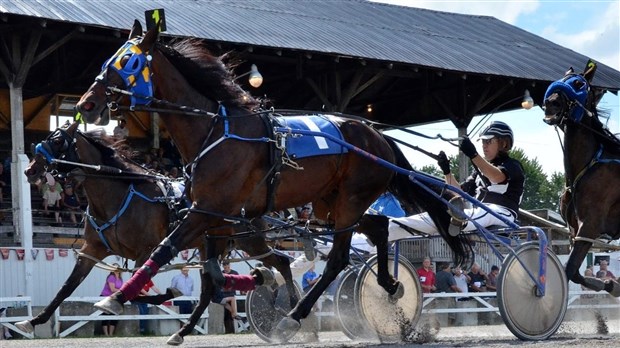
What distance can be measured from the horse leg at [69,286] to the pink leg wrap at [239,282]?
214 cm

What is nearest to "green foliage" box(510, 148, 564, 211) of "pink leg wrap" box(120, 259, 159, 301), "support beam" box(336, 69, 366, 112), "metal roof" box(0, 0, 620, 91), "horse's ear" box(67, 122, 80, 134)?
"metal roof" box(0, 0, 620, 91)

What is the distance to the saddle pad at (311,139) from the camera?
801 centimetres

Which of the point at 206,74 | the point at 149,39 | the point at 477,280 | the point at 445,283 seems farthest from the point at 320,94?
the point at 149,39

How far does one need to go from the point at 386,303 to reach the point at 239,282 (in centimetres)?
139

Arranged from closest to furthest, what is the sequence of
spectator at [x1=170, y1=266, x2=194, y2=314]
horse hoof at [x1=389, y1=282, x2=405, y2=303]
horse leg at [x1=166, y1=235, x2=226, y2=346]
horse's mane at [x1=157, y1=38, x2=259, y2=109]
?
1. horse's mane at [x1=157, y1=38, x2=259, y2=109]
2. horse leg at [x1=166, y1=235, x2=226, y2=346]
3. horse hoof at [x1=389, y1=282, x2=405, y2=303]
4. spectator at [x1=170, y1=266, x2=194, y2=314]

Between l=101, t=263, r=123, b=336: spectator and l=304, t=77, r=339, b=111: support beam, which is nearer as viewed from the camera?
l=101, t=263, r=123, b=336: spectator

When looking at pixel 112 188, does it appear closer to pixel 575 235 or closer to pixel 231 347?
pixel 231 347

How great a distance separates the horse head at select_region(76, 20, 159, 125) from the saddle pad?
3.54ft

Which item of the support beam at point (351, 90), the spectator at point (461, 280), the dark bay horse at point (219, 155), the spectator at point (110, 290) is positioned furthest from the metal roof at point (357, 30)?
the dark bay horse at point (219, 155)

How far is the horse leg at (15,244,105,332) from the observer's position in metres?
10.1

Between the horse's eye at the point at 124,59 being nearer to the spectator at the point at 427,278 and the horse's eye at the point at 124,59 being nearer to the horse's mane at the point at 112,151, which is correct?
the horse's mane at the point at 112,151

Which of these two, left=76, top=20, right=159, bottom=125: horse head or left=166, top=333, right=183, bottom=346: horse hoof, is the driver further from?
left=76, top=20, right=159, bottom=125: horse head

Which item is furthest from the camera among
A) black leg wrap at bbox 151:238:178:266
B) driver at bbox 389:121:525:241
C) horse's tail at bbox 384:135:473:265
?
horse's tail at bbox 384:135:473:265

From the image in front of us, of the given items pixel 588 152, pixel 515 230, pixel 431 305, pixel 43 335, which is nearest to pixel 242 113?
pixel 515 230
